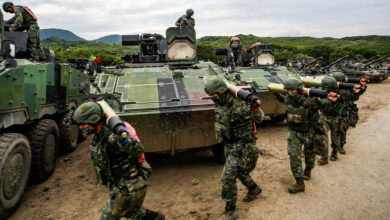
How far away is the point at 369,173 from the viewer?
4918mm

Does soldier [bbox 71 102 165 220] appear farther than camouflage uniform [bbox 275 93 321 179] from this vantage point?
No

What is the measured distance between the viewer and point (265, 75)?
8758 millimetres

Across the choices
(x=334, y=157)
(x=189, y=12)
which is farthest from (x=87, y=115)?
(x=189, y=12)

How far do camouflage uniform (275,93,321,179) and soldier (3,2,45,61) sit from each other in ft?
15.3

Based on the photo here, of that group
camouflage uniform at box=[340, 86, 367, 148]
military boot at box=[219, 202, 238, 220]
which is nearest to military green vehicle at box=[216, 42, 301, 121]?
camouflage uniform at box=[340, 86, 367, 148]

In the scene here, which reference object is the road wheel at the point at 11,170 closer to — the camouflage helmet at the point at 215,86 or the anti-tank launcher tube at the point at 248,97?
the camouflage helmet at the point at 215,86

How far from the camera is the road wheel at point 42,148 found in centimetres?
489

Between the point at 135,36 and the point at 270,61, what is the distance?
182 inches

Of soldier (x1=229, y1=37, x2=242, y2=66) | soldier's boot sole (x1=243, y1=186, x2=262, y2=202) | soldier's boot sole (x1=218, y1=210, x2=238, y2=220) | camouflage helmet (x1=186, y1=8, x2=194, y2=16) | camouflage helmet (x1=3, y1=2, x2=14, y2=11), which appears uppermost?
camouflage helmet (x1=186, y1=8, x2=194, y2=16)

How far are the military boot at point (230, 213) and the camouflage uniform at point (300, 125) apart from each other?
1168mm

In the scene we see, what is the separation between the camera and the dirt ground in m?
3.87

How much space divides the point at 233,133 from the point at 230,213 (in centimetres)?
102

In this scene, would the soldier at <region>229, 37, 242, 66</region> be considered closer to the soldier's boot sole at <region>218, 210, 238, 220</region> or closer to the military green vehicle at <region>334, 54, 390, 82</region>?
the soldier's boot sole at <region>218, 210, 238, 220</region>

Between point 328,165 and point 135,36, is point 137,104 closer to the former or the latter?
point 328,165
